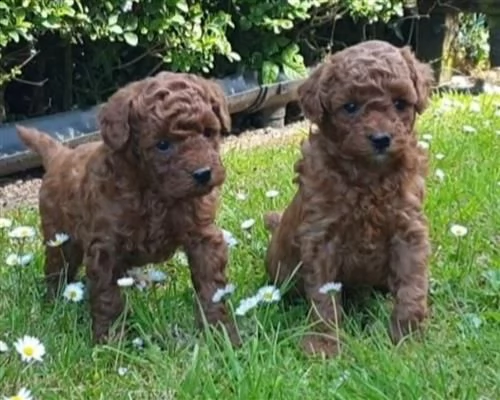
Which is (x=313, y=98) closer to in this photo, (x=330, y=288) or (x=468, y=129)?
(x=330, y=288)

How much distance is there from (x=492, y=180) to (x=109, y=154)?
7.23ft

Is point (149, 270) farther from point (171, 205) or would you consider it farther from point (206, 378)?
point (206, 378)

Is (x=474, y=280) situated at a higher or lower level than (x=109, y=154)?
lower

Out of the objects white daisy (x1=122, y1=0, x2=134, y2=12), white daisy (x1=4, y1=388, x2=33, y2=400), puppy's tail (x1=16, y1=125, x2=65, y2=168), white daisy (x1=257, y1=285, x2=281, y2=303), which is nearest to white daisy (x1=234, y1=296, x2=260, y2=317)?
white daisy (x1=257, y1=285, x2=281, y2=303)

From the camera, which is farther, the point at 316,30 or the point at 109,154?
the point at 316,30

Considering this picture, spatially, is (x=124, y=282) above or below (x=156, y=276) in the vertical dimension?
above

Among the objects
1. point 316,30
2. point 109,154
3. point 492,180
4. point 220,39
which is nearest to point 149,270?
point 109,154

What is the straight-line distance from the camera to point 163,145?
3.88m

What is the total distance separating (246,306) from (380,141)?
0.72 meters

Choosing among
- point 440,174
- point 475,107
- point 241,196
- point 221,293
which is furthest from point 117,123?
point 475,107

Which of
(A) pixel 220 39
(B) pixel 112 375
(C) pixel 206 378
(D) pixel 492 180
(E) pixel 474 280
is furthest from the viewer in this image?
(A) pixel 220 39

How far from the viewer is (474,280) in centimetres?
444

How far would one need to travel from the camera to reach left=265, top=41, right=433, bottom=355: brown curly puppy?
3.89 meters

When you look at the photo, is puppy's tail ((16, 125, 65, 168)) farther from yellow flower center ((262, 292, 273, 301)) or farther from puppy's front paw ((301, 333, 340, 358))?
puppy's front paw ((301, 333, 340, 358))
